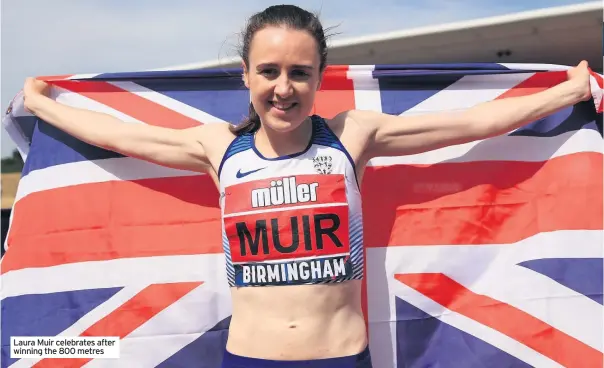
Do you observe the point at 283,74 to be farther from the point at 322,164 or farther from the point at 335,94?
the point at 335,94

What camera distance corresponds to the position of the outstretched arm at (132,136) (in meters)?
2.34

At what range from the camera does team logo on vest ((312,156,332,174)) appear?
214cm

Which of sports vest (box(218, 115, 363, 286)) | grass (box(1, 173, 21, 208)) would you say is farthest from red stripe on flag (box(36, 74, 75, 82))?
grass (box(1, 173, 21, 208))

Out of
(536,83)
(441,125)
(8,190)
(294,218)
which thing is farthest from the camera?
(8,190)

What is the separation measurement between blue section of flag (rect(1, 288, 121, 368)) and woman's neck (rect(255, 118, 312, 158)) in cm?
114

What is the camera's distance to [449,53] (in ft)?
14.5

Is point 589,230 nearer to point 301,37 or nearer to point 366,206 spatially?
point 366,206

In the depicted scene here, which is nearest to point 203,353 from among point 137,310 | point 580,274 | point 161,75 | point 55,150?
point 137,310

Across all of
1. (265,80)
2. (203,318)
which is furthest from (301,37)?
(203,318)

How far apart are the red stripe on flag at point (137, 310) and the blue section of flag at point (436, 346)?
1.05 meters

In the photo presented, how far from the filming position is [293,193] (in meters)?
2.12

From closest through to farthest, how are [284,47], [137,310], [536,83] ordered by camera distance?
[284,47] < [137,310] < [536,83]

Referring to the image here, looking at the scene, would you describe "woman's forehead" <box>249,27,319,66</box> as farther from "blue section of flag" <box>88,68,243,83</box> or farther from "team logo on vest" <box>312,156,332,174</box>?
"blue section of flag" <box>88,68,243,83</box>

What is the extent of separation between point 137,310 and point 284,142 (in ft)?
3.94
